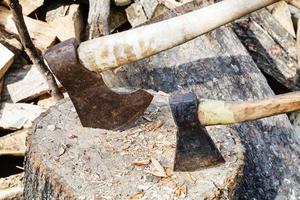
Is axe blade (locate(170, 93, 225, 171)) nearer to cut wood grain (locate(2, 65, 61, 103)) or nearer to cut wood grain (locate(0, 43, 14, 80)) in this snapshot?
cut wood grain (locate(2, 65, 61, 103))

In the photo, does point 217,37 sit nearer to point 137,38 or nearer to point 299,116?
point 299,116

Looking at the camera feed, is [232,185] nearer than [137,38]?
Yes

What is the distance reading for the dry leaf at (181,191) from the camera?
2078mm

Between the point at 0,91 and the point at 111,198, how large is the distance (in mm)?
1843

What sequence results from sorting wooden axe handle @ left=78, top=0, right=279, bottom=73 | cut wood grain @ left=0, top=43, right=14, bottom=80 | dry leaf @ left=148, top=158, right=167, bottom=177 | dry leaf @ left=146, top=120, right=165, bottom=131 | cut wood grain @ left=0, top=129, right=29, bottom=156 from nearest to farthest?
dry leaf @ left=148, top=158, right=167, bottom=177, wooden axe handle @ left=78, top=0, right=279, bottom=73, dry leaf @ left=146, top=120, right=165, bottom=131, cut wood grain @ left=0, top=129, right=29, bottom=156, cut wood grain @ left=0, top=43, right=14, bottom=80

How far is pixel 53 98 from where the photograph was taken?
3486mm

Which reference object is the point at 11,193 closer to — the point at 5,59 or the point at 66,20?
the point at 5,59

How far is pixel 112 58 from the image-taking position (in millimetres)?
2352

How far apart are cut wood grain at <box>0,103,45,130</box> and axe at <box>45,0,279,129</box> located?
1129 mm

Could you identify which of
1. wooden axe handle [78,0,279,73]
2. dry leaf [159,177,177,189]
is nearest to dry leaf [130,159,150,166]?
dry leaf [159,177,177,189]

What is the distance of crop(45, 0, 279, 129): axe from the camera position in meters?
2.27

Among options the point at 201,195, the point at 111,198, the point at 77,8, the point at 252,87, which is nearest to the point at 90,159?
the point at 111,198

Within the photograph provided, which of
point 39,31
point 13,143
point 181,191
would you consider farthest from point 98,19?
point 181,191

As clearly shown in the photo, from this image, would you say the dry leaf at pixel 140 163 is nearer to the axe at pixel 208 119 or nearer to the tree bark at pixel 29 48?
the axe at pixel 208 119
